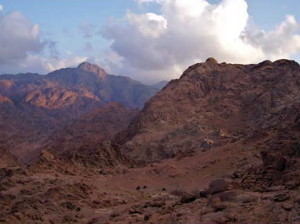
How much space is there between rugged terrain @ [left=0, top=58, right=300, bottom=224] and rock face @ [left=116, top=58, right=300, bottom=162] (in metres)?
0.19

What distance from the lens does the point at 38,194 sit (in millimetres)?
37125

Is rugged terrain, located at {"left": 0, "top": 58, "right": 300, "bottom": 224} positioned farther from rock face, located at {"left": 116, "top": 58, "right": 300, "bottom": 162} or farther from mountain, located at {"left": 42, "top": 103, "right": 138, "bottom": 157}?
mountain, located at {"left": 42, "top": 103, "right": 138, "bottom": 157}

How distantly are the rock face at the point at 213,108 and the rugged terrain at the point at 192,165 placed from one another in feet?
0.61

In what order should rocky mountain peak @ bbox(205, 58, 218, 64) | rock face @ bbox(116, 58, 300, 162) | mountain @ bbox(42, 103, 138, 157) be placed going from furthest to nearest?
mountain @ bbox(42, 103, 138, 157) < rocky mountain peak @ bbox(205, 58, 218, 64) < rock face @ bbox(116, 58, 300, 162)

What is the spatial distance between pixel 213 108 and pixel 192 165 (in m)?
28.8

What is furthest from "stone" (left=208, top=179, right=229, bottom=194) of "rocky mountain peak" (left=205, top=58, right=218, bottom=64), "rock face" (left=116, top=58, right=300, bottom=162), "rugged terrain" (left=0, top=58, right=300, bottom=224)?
"rocky mountain peak" (left=205, top=58, right=218, bottom=64)

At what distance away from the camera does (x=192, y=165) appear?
178 feet

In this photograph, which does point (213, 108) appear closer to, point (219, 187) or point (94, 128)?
point (94, 128)

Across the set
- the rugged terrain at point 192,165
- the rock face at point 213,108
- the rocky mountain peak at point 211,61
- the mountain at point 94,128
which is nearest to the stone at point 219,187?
the rugged terrain at point 192,165

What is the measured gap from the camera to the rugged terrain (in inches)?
943

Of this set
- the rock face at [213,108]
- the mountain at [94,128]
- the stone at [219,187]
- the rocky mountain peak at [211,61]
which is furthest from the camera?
the mountain at [94,128]

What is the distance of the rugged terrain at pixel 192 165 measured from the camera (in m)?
24.0

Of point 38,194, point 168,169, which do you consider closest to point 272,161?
point 38,194

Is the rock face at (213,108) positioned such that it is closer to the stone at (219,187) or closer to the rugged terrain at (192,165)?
the rugged terrain at (192,165)
